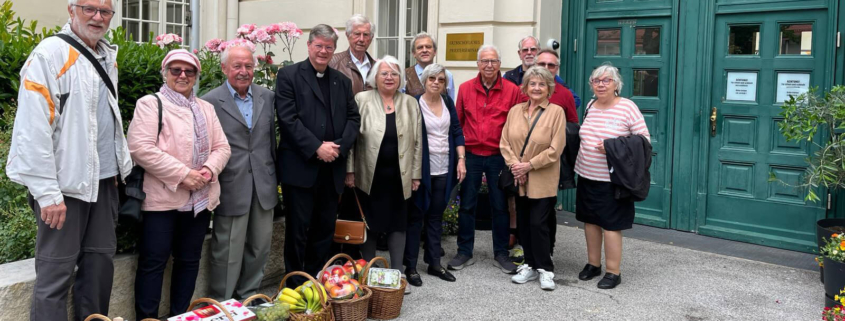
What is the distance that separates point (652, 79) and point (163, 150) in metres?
5.19

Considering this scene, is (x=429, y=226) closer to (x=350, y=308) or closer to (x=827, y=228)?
(x=350, y=308)

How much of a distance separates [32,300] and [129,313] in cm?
79

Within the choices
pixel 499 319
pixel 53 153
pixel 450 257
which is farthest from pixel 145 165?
pixel 450 257

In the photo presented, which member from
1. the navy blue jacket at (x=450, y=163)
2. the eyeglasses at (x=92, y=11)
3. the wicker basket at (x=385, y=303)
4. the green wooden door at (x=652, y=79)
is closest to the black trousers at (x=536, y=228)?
the navy blue jacket at (x=450, y=163)

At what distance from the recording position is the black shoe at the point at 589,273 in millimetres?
5668

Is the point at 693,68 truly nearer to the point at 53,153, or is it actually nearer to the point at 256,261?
the point at 256,261

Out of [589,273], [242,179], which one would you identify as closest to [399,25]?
[589,273]

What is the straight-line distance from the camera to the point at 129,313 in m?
4.34

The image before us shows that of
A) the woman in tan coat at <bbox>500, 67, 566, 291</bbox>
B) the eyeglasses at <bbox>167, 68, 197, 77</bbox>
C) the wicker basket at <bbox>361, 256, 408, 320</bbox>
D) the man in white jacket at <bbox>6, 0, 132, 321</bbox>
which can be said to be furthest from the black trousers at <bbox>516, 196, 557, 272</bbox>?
the man in white jacket at <bbox>6, 0, 132, 321</bbox>

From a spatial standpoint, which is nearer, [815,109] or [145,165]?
[145,165]

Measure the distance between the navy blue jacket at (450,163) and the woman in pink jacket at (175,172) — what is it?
5.18 ft

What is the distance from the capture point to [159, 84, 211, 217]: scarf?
413cm

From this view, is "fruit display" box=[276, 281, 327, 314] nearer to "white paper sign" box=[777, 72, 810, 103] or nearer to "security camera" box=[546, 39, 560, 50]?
"security camera" box=[546, 39, 560, 50]

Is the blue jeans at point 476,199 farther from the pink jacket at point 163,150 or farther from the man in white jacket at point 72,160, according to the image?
the man in white jacket at point 72,160
